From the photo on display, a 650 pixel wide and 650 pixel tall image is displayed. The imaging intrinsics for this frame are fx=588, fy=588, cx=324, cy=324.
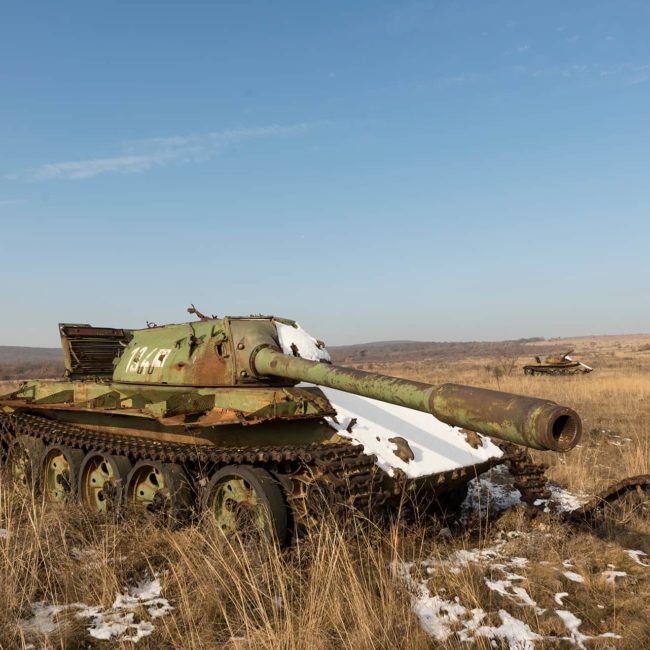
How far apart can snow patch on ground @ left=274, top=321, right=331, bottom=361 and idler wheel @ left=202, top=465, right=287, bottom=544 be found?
1.96 metres

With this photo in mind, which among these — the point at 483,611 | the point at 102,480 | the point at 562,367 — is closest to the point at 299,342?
the point at 102,480

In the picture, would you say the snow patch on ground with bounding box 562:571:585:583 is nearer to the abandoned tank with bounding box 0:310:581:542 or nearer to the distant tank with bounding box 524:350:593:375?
the abandoned tank with bounding box 0:310:581:542

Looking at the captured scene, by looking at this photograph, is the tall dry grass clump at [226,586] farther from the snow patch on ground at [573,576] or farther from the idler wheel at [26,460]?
the idler wheel at [26,460]

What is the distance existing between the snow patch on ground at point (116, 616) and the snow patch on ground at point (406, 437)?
2384mm

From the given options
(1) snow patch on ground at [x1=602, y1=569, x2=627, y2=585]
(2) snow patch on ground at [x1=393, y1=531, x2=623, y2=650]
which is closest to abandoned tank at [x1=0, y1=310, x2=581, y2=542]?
(2) snow patch on ground at [x1=393, y1=531, x2=623, y2=650]

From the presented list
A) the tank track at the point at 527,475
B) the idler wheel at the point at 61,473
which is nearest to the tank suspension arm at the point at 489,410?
the tank track at the point at 527,475

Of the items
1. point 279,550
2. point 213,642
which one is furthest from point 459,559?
point 213,642

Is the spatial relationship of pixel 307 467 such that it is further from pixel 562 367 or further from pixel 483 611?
pixel 562 367

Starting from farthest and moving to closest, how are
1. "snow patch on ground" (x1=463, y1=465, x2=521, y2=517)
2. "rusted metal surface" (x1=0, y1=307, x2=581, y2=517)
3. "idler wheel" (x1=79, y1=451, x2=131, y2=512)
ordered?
"snow patch on ground" (x1=463, y1=465, x2=521, y2=517) < "idler wheel" (x1=79, y1=451, x2=131, y2=512) < "rusted metal surface" (x1=0, y1=307, x2=581, y2=517)

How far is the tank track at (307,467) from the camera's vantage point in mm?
5395

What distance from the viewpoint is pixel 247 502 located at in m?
6.07

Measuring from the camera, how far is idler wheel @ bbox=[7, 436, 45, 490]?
29.5 feet

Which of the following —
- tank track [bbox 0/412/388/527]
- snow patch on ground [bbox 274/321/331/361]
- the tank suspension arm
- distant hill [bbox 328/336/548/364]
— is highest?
snow patch on ground [bbox 274/321/331/361]

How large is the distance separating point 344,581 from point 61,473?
232 inches
